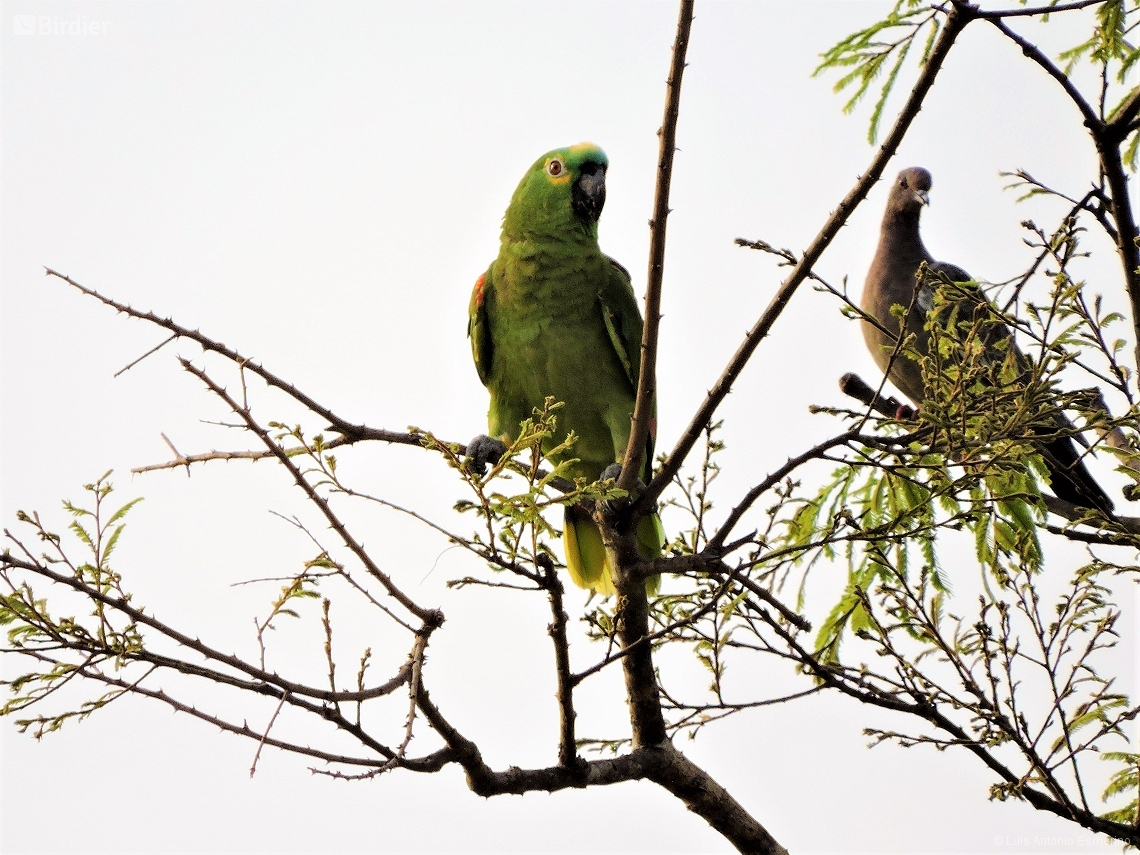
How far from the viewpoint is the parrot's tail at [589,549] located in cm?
443

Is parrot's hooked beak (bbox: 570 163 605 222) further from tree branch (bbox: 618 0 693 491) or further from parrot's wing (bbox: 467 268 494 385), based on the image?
tree branch (bbox: 618 0 693 491)

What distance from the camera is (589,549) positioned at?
4.49 meters

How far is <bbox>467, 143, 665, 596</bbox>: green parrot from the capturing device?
4.45m

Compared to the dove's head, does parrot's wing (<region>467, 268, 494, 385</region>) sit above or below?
below

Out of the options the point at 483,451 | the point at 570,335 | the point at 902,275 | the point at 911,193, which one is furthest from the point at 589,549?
the point at 911,193

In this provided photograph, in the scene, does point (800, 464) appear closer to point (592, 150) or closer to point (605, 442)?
point (605, 442)

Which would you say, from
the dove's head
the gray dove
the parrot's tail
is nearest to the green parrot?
the parrot's tail

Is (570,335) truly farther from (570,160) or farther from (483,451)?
(570,160)

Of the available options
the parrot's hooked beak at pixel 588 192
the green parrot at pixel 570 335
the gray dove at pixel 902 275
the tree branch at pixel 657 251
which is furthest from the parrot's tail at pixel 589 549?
the gray dove at pixel 902 275

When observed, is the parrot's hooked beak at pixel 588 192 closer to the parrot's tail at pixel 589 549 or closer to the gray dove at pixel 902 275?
the parrot's tail at pixel 589 549

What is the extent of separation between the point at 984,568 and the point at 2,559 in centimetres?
348

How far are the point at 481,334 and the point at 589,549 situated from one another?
111cm

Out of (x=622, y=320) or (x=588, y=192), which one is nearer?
(x=622, y=320)

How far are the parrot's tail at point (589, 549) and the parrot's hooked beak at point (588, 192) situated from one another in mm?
1354
